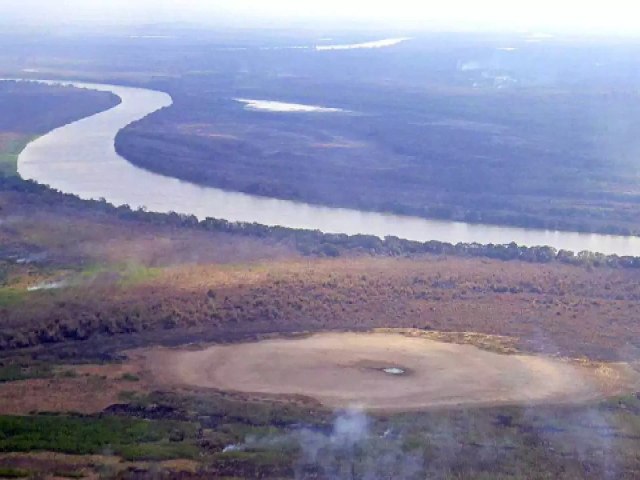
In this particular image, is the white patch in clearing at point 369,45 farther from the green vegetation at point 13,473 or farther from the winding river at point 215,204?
the green vegetation at point 13,473

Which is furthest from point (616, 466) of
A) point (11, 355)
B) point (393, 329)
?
point (11, 355)

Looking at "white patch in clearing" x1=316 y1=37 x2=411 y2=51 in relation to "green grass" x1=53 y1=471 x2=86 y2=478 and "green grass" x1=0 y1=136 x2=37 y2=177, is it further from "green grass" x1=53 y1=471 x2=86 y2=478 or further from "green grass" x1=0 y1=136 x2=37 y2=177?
"green grass" x1=53 y1=471 x2=86 y2=478

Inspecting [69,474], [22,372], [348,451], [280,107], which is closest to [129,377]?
[22,372]

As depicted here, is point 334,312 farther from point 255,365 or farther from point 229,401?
point 229,401

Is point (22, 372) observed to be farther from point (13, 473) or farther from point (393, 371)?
point (393, 371)

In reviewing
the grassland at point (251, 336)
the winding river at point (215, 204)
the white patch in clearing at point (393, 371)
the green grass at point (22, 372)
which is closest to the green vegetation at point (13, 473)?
the grassland at point (251, 336)

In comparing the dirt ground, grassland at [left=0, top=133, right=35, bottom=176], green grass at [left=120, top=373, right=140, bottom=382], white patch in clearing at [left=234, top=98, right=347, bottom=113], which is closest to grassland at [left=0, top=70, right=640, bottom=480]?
green grass at [left=120, top=373, right=140, bottom=382]

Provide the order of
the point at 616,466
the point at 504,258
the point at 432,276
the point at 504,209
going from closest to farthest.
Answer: the point at 616,466
the point at 432,276
the point at 504,258
the point at 504,209
